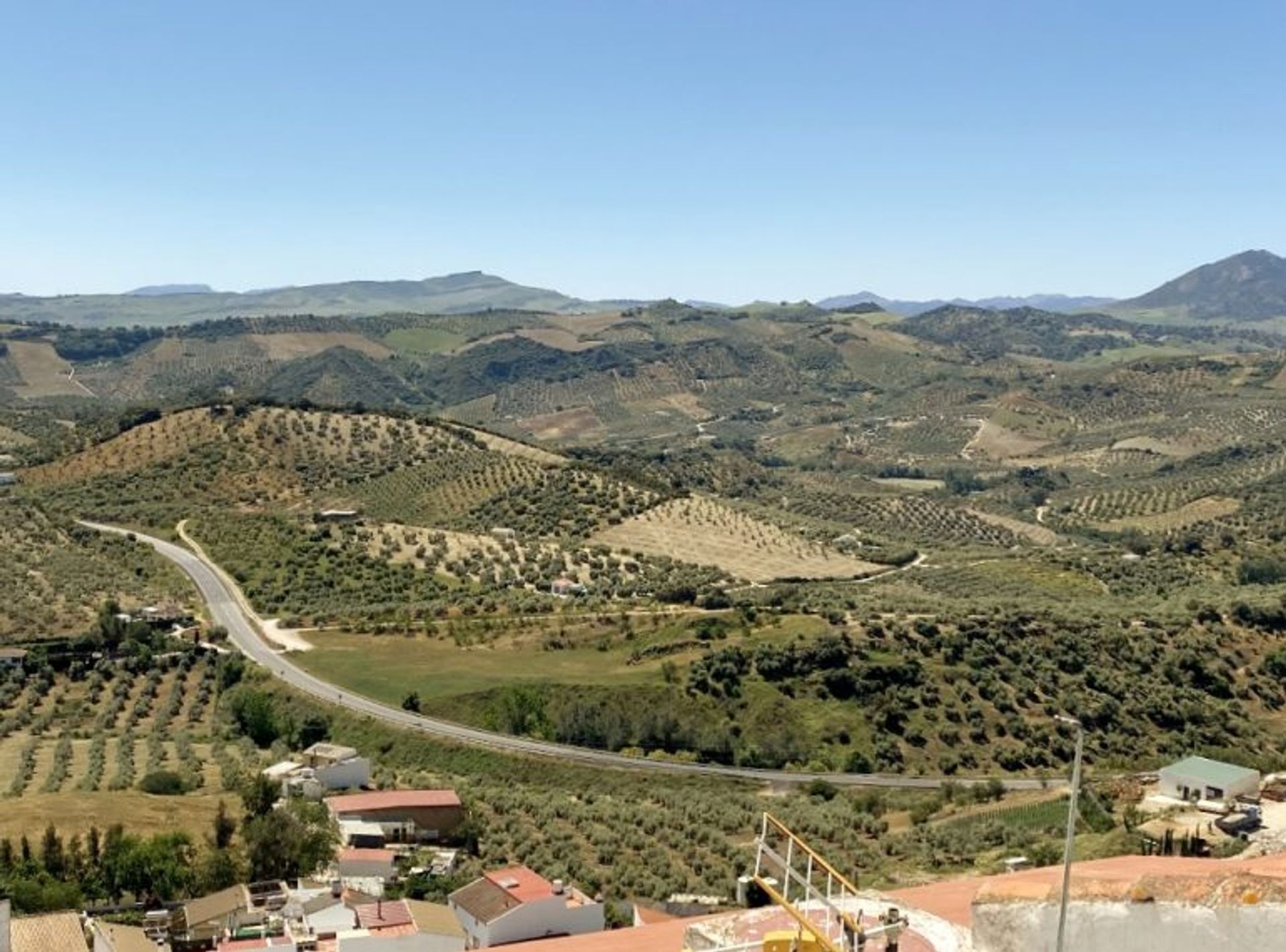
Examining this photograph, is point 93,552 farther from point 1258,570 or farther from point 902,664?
point 1258,570

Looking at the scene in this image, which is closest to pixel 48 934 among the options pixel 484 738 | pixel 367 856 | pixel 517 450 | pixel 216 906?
pixel 216 906

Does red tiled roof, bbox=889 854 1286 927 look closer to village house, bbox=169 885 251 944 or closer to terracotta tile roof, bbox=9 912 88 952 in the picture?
terracotta tile roof, bbox=9 912 88 952

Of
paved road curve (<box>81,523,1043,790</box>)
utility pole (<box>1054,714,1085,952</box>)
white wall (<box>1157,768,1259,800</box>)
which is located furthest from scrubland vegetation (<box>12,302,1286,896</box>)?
utility pole (<box>1054,714,1085,952</box>)

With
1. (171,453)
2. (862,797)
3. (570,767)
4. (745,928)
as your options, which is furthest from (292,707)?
(171,453)

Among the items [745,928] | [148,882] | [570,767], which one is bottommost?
[570,767]

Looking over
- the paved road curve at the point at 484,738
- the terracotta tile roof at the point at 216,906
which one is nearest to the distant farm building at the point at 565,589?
the paved road curve at the point at 484,738

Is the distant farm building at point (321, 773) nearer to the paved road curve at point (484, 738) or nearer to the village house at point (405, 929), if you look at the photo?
the paved road curve at point (484, 738)

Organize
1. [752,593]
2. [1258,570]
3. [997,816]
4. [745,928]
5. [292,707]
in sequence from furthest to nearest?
1. [1258,570]
2. [752,593]
3. [292,707]
4. [997,816]
5. [745,928]
